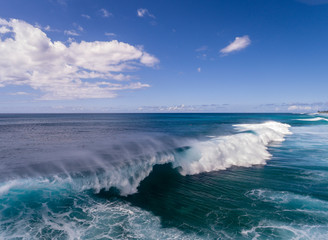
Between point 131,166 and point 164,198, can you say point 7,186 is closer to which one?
point 131,166

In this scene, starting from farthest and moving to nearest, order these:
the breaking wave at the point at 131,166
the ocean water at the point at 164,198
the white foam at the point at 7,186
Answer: the breaking wave at the point at 131,166 < the white foam at the point at 7,186 < the ocean water at the point at 164,198

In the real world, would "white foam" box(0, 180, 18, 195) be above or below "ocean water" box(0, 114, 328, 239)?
above

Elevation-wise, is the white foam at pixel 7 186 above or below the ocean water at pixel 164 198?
above

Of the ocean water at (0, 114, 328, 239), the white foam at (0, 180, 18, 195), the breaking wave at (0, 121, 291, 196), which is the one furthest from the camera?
the breaking wave at (0, 121, 291, 196)

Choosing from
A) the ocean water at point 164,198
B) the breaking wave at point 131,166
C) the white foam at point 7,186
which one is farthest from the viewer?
the breaking wave at point 131,166

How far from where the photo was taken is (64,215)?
7852mm

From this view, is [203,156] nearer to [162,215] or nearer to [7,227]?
[162,215]

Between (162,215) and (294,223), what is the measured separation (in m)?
5.20

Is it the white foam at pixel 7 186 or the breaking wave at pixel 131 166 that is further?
the breaking wave at pixel 131 166

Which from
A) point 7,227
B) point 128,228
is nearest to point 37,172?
point 7,227

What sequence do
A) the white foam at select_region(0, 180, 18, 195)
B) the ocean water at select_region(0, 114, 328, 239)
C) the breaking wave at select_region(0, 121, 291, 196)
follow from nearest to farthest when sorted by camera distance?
the ocean water at select_region(0, 114, 328, 239)
the white foam at select_region(0, 180, 18, 195)
the breaking wave at select_region(0, 121, 291, 196)

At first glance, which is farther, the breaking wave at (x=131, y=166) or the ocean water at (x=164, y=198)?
the breaking wave at (x=131, y=166)

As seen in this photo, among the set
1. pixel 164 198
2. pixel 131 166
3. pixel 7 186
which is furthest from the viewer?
pixel 131 166

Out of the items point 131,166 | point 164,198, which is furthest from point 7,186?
point 164,198
